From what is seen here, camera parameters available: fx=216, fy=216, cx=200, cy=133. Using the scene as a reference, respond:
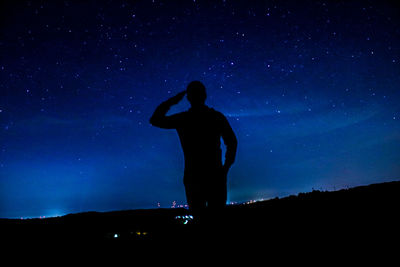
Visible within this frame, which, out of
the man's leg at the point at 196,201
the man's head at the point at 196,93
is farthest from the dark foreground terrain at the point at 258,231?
the man's head at the point at 196,93

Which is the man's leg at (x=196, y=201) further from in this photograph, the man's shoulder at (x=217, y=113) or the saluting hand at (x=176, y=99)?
the saluting hand at (x=176, y=99)

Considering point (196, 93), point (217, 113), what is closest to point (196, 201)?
point (217, 113)

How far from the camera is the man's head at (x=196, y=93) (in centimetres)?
290

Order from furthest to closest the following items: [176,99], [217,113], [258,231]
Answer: [176,99] < [217,113] < [258,231]

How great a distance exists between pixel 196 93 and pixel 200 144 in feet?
2.26

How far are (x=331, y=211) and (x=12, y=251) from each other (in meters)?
4.29

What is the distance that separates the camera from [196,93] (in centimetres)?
290

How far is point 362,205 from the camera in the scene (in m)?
3.54

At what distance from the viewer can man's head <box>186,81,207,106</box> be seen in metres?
2.90

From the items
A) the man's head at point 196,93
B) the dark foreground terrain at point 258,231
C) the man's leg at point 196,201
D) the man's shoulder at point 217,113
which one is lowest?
the dark foreground terrain at point 258,231

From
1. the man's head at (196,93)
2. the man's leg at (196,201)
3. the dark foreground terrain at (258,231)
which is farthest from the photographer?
the man's head at (196,93)

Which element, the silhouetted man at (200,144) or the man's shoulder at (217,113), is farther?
the man's shoulder at (217,113)

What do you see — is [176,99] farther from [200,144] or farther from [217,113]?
[200,144]

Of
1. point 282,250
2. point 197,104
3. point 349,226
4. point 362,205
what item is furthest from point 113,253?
point 362,205
